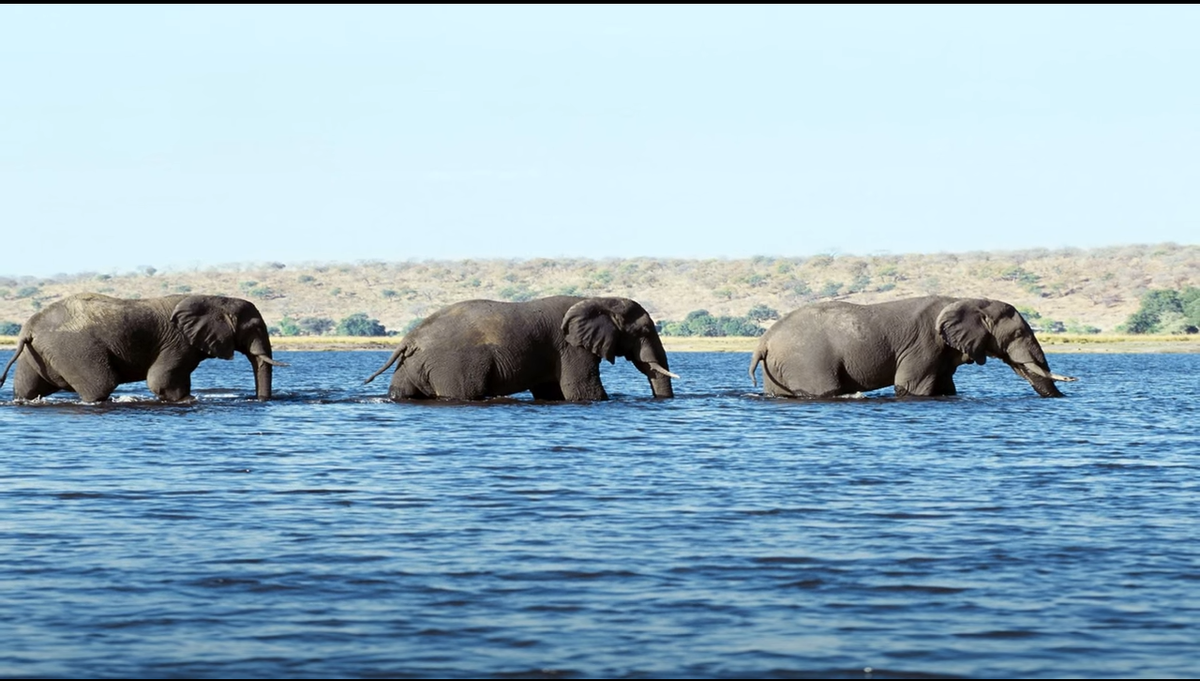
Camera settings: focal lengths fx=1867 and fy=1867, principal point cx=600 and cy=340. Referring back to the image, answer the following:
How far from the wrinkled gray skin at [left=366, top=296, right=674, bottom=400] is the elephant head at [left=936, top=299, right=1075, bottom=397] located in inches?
227

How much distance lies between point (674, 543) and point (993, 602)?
3440 millimetres

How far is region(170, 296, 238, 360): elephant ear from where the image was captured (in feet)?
109

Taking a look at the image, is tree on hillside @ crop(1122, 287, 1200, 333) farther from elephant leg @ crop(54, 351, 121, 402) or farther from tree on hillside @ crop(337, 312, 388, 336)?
elephant leg @ crop(54, 351, 121, 402)

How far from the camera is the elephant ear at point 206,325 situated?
33.2m

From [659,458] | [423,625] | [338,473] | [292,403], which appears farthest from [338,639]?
[292,403]

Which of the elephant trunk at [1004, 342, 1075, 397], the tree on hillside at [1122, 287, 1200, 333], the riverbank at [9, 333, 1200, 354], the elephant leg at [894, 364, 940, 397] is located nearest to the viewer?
the elephant leg at [894, 364, 940, 397]

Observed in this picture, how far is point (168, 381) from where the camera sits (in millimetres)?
33469

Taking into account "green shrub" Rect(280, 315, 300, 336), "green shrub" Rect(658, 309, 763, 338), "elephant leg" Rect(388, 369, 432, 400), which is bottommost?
"green shrub" Rect(280, 315, 300, 336)

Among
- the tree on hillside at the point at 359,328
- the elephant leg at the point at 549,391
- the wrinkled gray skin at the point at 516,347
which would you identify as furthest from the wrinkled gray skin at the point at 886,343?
the tree on hillside at the point at 359,328

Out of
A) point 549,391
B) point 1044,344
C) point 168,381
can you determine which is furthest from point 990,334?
point 1044,344

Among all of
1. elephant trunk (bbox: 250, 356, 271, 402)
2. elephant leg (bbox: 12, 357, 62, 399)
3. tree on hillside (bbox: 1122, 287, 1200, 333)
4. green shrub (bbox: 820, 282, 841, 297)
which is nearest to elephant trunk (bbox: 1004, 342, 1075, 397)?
elephant trunk (bbox: 250, 356, 271, 402)

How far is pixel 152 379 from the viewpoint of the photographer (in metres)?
33.4

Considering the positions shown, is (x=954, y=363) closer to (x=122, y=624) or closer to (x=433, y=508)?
(x=433, y=508)

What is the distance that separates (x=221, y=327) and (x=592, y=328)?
6.70m
